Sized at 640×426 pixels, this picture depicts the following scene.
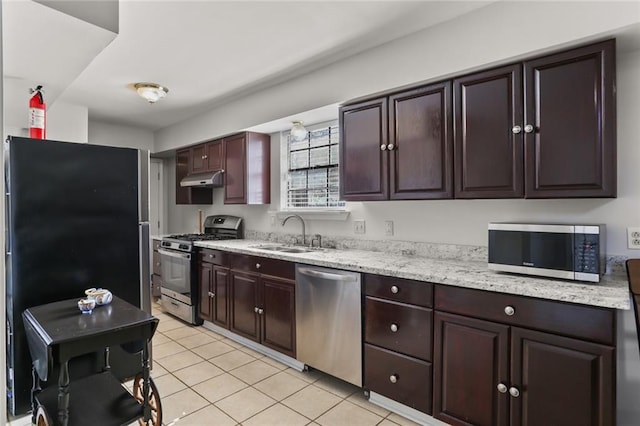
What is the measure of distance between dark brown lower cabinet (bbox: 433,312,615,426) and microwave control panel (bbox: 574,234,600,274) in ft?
1.19

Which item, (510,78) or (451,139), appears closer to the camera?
(510,78)

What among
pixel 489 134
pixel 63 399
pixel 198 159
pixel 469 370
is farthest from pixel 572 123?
pixel 198 159

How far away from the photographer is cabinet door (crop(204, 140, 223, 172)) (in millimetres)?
4289

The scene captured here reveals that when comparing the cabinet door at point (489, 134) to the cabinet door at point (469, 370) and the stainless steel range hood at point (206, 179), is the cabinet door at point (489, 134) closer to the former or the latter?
the cabinet door at point (469, 370)

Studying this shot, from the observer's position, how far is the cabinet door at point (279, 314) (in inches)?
114

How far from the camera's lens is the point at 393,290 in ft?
7.30

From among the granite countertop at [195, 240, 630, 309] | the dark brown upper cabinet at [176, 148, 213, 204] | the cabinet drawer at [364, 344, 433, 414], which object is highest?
the dark brown upper cabinet at [176, 148, 213, 204]

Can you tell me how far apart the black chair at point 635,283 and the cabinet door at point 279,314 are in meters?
2.06

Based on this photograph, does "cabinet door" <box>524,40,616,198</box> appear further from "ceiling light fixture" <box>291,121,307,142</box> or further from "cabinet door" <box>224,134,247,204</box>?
"cabinet door" <box>224,134,247,204</box>

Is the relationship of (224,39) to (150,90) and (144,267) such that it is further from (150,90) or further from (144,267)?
(144,267)

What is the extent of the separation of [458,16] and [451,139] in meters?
0.77

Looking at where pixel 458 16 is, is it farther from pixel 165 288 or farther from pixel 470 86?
pixel 165 288

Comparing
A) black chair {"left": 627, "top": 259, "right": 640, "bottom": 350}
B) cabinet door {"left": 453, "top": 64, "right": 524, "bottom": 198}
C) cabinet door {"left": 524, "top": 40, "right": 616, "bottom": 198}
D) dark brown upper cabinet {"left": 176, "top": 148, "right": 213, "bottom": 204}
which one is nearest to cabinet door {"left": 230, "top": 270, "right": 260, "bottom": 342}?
dark brown upper cabinet {"left": 176, "top": 148, "right": 213, "bottom": 204}

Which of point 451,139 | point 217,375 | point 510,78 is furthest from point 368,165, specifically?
point 217,375
